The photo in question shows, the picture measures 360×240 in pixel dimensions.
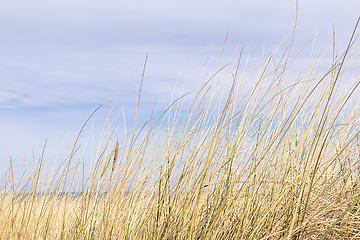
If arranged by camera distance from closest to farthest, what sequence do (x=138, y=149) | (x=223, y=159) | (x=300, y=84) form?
1. (x=223, y=159)
2. (x=138, y=149)
3. (x=300, y=84)

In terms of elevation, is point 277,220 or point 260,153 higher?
point 260,153

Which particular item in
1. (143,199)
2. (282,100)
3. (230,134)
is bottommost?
(143,199)

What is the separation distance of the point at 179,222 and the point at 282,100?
94 centimetres

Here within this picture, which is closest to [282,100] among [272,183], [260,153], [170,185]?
[260,153]

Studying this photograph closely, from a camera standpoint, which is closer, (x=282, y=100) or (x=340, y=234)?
(x=340, y=234)

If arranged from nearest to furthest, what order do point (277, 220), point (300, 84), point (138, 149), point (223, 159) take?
point (277, 220), point (223, 159), point (138, 149), point (300, 84)

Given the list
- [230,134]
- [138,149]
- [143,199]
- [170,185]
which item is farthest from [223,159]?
[143,199]

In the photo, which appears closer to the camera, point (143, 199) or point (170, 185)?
point (170, 185)

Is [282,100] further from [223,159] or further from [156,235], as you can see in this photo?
[156,235]

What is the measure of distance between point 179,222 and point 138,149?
49cm

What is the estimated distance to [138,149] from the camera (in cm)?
211

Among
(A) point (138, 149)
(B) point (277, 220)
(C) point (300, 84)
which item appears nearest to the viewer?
(B) point (277, 220)

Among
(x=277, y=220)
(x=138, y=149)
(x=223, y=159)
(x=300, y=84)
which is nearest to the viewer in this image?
(x=277, y=220)

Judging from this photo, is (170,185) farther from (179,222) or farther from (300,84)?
(300,84)
